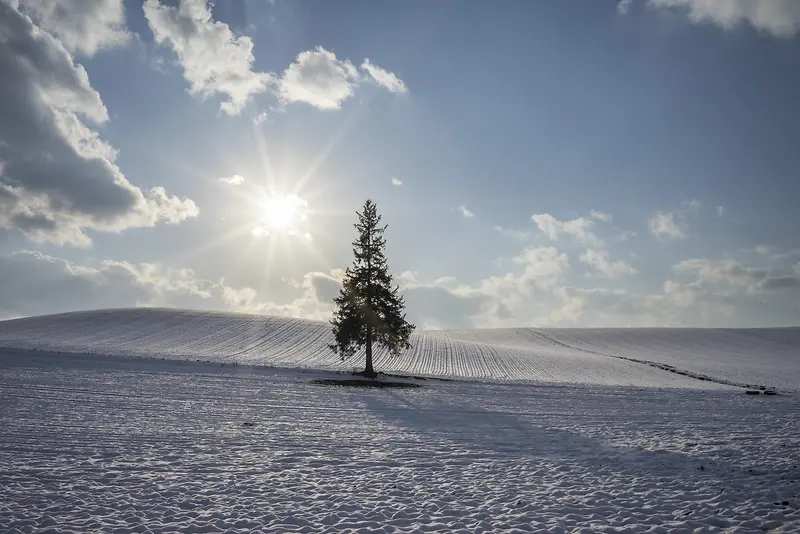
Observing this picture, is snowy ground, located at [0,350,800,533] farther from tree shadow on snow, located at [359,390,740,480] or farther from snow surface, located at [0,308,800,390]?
snow surface, located at [0,308,800,390]

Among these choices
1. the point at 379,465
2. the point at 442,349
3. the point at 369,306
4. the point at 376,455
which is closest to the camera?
the point at 379,465

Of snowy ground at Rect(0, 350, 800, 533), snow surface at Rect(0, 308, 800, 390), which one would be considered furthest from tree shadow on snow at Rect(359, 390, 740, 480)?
snow surface at Rect(0, 308, 800, 390)

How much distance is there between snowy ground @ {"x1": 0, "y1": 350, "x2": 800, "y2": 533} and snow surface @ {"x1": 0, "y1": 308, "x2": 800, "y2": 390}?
2182 centimetres

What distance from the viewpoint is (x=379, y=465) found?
1327cm

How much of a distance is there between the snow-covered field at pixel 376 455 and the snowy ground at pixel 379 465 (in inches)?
2.5

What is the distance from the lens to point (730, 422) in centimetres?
2089

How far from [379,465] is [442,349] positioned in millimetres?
52635

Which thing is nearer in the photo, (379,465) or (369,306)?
(379,465)

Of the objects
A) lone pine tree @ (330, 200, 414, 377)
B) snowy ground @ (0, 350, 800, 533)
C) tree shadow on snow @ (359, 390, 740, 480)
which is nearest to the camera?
snowy ground @ (0, 350, 800, 533)

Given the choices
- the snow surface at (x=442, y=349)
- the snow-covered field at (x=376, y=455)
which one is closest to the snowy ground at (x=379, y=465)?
the snow-covered field at (x=376, y=455)

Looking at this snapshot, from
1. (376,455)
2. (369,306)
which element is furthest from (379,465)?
(369,306)

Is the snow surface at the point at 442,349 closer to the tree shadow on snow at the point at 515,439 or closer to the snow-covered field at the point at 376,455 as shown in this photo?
the snow-covered field at the point at 376,455

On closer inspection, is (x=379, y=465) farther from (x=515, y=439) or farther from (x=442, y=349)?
(x=442, y=349)

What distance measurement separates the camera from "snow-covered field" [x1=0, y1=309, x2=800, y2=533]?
955cm
